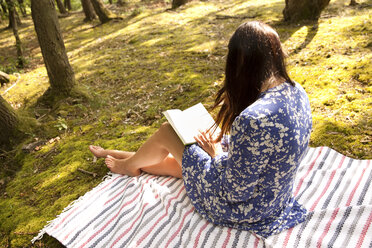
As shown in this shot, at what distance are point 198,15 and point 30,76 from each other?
5.86 m

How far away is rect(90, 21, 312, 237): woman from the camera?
1702mm

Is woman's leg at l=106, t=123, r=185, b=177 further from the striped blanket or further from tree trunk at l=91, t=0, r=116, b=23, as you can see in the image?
tree trunk at l=91, t=0, r=116, b=23

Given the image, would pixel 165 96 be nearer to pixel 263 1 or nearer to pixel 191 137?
pixel 191 137

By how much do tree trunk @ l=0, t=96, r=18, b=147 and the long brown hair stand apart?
147 inches

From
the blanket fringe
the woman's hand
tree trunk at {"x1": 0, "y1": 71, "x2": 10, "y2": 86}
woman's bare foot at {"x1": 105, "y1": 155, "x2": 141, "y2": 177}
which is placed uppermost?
the woman's hand

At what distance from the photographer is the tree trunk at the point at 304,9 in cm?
661

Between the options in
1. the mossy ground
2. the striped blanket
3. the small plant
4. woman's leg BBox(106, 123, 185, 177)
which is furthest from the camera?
the small plant

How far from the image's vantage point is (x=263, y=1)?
32.6ft

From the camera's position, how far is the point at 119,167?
3289mm

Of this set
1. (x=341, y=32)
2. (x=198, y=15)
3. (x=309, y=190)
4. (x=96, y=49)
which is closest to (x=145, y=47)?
(x=96, y=49)

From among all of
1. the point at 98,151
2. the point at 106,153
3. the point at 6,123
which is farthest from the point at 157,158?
the point at 6,123

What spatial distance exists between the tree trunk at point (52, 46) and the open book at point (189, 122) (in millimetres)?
3255

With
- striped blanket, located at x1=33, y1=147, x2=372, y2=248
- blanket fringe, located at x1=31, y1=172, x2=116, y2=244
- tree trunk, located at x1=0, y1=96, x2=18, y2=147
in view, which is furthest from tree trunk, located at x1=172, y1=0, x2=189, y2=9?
striped blanket, located at x1=33, y1=147, x2=372, y2=248

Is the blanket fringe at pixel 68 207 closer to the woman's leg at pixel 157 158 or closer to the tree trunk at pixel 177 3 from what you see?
the woman's leg at pixel 157 158
